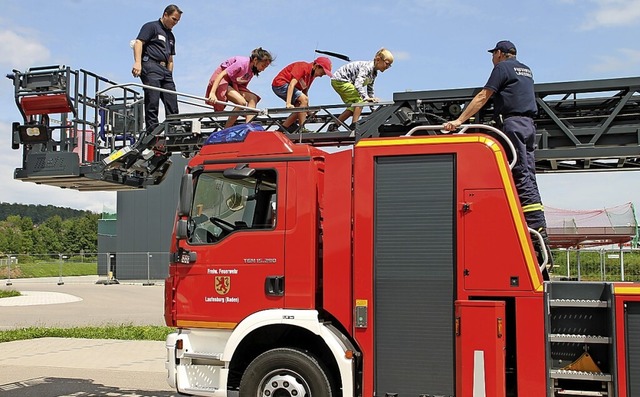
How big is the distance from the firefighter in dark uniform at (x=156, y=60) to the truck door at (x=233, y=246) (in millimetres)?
2268

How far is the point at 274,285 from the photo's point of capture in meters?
6.84

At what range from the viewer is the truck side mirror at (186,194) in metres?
7.10

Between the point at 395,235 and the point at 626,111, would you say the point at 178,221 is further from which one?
the point at 626,111

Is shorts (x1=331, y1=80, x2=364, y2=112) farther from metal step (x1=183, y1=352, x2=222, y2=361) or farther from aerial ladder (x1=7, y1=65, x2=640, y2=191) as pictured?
metal step (x1=183, y1=352, x2=222, y2=361)

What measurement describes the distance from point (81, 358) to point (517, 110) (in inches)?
377

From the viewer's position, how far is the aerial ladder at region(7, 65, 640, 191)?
691cm

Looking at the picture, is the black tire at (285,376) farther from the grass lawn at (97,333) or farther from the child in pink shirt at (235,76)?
the grass lawn at (97,333)

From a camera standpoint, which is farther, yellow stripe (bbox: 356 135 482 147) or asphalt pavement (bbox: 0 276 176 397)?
asphalt pavement (bbox: 0 276 176 397)

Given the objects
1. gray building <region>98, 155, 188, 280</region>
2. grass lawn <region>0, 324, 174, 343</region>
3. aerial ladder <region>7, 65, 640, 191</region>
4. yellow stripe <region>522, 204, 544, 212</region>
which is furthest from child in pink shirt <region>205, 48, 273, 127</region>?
gray building <region>98, 155, 188, 280</region>

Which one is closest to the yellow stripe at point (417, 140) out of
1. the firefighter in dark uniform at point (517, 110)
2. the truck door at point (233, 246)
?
the firefighter in dark uniform at point (517, 110)

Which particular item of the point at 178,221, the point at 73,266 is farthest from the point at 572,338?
the point at 73,266

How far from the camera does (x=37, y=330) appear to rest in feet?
53.9

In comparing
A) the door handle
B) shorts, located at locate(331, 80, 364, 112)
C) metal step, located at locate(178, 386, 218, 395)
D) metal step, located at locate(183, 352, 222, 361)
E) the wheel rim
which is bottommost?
metal step, located at locate(178, 386, 218, 395)

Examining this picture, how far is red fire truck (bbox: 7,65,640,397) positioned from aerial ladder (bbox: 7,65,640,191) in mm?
27
